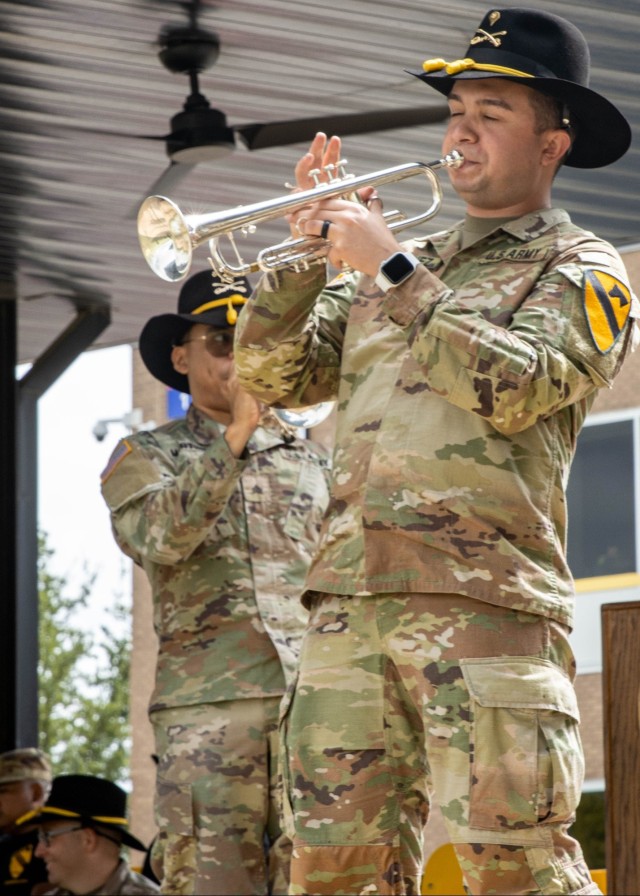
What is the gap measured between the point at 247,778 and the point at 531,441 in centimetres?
174

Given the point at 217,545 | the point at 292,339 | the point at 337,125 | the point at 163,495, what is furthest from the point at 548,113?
the point at 337,125

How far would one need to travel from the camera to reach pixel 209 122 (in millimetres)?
5723

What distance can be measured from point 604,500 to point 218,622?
7064mm

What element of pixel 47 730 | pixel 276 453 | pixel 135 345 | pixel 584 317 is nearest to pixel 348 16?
pixel 276 453

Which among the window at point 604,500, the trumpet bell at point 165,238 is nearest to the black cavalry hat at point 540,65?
the trumpet bell at point 165,238

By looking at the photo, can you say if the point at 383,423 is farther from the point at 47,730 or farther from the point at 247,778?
the point at 47,730

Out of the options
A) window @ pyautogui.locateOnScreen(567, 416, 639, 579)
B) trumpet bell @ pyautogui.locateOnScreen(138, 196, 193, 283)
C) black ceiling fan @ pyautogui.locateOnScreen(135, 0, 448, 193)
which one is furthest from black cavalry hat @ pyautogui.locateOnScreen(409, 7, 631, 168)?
window @ pyautogui.locateOnScreen(567, 416, 639, 579)

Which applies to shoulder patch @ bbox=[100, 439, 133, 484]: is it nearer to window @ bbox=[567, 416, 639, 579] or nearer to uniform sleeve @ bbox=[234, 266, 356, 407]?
uniform sleeve @ bbox=[234, 266, 356, 407]

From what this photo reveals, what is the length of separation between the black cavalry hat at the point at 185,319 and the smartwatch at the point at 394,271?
5.45ft

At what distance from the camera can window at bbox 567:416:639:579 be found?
10344 mm

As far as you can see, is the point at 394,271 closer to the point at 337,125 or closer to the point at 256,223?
the point at 256,223

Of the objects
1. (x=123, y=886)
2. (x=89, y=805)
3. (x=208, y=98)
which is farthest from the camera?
(x=89, y=805)

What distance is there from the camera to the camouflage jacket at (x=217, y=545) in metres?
4.51

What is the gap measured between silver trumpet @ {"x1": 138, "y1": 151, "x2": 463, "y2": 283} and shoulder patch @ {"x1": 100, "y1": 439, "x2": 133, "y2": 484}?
4.11ft
